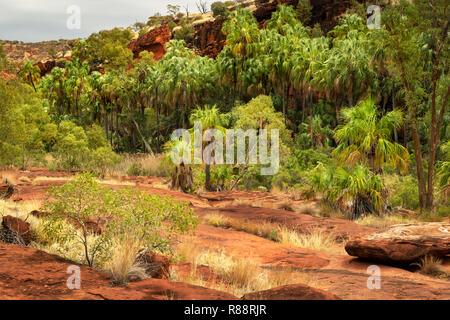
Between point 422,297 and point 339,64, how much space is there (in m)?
31.3

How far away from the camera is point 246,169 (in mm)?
27484

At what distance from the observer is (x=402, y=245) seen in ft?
27.8

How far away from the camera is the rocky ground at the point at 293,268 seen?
15.7 feet

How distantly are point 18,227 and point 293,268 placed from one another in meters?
5.19

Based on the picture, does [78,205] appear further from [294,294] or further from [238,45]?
[238,45]

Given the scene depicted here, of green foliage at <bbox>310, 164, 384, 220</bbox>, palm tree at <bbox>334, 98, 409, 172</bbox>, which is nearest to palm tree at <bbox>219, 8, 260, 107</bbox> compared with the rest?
palm tree at <bbox>334, 98, 409, 172</bbox>

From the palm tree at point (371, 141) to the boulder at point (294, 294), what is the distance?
14265mm

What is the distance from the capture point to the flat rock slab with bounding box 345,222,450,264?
8.36 m

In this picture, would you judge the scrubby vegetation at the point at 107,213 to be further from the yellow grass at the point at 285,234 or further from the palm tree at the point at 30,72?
the palm tree at the point at 30,72

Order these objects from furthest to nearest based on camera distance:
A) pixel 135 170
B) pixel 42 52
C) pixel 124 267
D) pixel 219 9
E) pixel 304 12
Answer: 1. pixel 42 52
2. pixel 219 9
3. pixel 304 12
4. pixel 135 170
5. pixel 124 267

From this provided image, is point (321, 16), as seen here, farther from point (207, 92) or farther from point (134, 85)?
point (134, 85)
